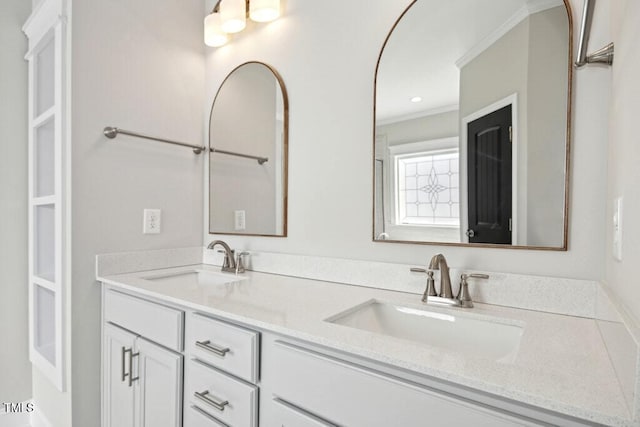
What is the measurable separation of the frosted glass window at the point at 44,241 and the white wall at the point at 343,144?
999 mm

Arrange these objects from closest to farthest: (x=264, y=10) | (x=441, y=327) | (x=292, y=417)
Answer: (x=292, y=417) → (x=441, y=327) → (x=264, y=10)

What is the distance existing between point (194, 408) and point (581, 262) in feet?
4.20

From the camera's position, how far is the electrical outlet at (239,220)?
1848 millimetres

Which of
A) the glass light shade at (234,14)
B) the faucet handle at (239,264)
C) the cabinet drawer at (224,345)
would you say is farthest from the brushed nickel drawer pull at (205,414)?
Result: the glass light shade at (234,14)

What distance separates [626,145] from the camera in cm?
71

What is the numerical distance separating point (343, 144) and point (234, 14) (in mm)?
917

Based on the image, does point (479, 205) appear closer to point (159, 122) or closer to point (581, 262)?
point (581, 262)

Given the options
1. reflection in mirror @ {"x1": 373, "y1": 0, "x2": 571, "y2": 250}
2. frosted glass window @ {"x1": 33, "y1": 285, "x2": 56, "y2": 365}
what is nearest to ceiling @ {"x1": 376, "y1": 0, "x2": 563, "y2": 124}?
reflection in mirror @ {"x1": 373, "y1": 0, "x2": 571, "y2": 250}

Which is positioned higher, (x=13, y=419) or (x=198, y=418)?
(x=198, y=418)

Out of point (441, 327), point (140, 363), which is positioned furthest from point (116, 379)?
point (441, 327)

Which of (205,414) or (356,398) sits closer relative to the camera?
(356,398)

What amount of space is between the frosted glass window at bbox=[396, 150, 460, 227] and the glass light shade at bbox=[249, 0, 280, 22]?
981 mm

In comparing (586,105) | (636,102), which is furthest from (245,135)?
(636,102)

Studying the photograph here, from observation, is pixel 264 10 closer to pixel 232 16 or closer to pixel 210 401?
pixel 232 16
